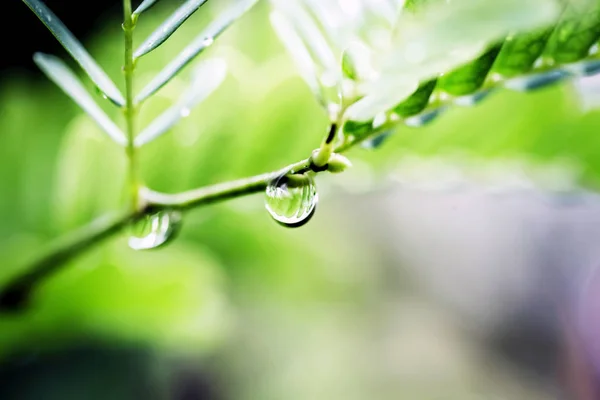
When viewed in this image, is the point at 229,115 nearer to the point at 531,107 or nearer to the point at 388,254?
the point at 531,107

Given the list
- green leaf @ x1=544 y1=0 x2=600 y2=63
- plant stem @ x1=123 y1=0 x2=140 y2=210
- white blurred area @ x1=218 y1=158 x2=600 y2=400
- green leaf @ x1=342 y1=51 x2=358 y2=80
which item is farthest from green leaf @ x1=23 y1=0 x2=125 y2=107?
white blurred area @ x1=218 y1=158 x2=600 y2=400

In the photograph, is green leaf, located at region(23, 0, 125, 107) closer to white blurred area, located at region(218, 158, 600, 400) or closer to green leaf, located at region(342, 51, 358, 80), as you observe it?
green leaf, located at region(342, 51, 358, 80)

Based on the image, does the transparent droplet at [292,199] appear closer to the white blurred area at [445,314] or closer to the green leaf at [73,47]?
the green leaf at [73,47]

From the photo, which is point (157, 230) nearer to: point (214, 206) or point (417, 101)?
point (417, 101)

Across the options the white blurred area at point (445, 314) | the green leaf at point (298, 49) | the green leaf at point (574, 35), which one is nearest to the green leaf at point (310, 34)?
the green leaf at point (298, 49)

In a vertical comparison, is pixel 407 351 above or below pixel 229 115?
below

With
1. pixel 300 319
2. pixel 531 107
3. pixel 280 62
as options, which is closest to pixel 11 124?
pixel 280 62

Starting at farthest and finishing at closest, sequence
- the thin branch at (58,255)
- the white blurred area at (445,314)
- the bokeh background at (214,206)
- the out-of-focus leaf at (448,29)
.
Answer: the white blurred area at (445,314) → the bokeh background at (214,206) → the thin branch at (58,255) → the out-of-focus leaf at (448,29)
